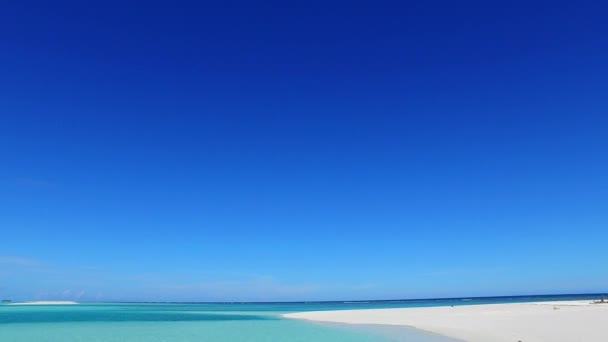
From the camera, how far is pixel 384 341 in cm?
2177

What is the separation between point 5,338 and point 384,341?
21.1 meters

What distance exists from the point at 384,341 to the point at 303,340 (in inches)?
169

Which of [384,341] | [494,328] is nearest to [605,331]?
[494,328]

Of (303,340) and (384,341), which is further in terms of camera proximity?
(303,340)

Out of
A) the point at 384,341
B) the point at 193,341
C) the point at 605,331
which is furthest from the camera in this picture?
the point at 193,341

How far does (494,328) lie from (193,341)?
16489 mm

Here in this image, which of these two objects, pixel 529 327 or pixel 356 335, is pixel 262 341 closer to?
pixel 356 335

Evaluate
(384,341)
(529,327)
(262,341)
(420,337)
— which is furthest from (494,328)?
(262,341)

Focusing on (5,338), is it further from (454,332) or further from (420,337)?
(454,332)

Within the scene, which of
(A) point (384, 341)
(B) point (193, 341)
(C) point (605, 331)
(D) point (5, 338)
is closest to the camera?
(C) point (605, 331)

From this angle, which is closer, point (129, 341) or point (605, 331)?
point (605, 331)

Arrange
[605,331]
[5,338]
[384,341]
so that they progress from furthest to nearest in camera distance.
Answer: [5,338] → [384,341] → [605,331]

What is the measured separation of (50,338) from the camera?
955 inches

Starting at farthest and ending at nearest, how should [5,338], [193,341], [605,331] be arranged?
[5,338], [193,341], [605,331]
